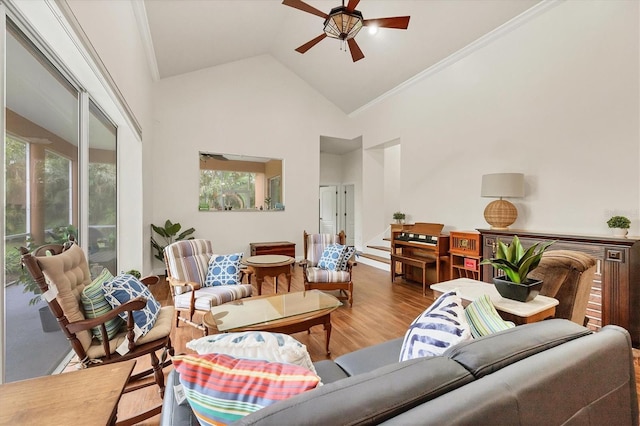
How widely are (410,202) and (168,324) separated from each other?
14.9 feet

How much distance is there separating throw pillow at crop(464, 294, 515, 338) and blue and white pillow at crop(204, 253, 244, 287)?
2439 millimetres

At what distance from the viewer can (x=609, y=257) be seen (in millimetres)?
2553

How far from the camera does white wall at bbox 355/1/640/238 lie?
2822 mm

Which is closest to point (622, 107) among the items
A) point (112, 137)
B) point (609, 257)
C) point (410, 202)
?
point (609, 257)

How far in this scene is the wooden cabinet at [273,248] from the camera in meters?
5.78

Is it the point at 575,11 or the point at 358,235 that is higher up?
the point at 575,11

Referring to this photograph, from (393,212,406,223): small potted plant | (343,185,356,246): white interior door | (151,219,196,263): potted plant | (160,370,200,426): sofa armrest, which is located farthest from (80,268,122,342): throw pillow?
(343,185,356,246): white interior door

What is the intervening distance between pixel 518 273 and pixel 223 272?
8.89 ft

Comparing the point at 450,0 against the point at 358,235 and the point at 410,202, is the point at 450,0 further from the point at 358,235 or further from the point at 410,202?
the point at 358,235

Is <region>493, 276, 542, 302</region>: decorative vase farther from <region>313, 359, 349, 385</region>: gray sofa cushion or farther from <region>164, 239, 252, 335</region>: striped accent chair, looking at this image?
<region>164, 239, 252, 335</region>: striped accent chair

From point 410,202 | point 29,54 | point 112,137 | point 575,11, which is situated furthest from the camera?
point 410,202

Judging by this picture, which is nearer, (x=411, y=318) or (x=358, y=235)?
(x=411, y=318)

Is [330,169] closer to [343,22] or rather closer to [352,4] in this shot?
[343,22]

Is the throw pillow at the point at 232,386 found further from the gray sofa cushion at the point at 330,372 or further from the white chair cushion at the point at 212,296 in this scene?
the white chair cushion at the point at 212,296
